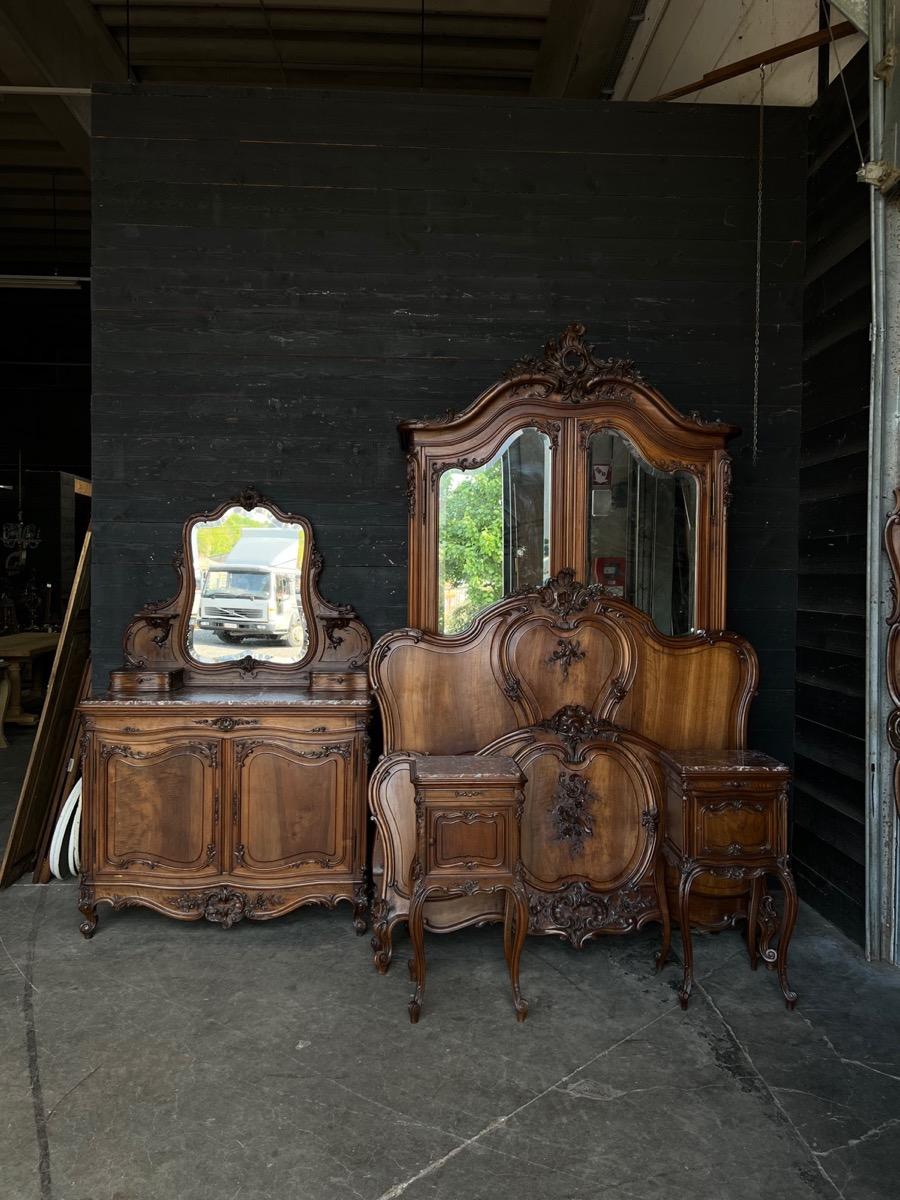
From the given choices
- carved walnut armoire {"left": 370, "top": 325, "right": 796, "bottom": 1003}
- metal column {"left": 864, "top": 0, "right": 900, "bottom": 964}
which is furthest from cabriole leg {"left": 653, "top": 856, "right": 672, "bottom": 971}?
metal column {"left": 864, "top": 0, "right": 900, "bottom": 964}

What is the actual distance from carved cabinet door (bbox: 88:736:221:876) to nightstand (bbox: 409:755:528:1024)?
113cm

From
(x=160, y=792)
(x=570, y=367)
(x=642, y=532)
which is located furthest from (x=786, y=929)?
(x=160, y=792)

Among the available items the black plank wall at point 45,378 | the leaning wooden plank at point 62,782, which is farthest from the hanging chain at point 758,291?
the black plank wall at point 45,378

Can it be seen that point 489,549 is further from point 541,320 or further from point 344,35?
point 344,35

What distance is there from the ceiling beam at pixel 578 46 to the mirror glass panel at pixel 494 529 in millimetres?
3141

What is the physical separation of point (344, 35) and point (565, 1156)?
6318 millimetres

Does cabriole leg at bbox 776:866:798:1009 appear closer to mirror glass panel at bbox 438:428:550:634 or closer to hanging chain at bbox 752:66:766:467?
mirror glass panel at bbox 438:428:550:634

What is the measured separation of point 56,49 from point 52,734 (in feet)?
14.4

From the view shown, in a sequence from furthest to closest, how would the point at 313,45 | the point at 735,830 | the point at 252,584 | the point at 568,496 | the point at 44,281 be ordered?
the point at 44,281, the point at 313,45, the point at 252,584, the point at 568,496, the point at 735,830

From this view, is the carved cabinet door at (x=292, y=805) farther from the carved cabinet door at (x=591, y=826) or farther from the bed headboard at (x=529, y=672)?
the carved cabinet door at (x=591, y=826)

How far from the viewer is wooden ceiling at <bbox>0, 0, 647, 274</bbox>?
5.32 meters

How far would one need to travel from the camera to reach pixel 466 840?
10.3 feet

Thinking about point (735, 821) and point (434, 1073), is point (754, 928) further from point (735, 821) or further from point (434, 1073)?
point (434, 1073)

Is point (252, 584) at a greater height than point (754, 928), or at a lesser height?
greater
